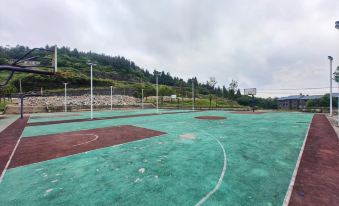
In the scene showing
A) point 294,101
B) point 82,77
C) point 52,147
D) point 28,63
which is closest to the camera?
point 28,63

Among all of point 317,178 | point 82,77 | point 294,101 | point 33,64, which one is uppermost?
point 82,77

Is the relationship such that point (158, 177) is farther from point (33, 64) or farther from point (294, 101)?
point (294, 101)

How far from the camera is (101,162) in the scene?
6984 millimetres

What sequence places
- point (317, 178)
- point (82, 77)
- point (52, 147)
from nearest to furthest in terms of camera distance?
1. point (317, 178)
2. point (52, 147)
3. point (82, 77)

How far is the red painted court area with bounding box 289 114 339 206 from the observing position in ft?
14.4

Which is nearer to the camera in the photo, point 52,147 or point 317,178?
point 317,178

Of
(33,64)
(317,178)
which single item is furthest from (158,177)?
(33,64)

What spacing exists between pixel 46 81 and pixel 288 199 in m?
77.0

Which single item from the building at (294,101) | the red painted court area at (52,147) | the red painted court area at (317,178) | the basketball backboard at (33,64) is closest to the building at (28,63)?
the basketball backboard at (33,64)

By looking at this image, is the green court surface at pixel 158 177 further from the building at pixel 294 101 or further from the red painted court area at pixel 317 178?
the building at pixel 294 101

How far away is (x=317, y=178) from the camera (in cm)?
554

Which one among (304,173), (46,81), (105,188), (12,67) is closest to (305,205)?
(304,173)

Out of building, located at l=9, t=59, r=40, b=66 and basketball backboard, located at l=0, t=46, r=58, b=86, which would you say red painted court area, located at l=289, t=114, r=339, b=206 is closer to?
basketball backboard, located at l=0, t=46, r=58, b=86

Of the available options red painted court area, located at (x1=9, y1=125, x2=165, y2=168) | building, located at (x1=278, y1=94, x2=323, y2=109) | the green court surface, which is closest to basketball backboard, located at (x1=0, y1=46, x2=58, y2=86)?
red painted court area, located at (x1=9, y1=125, x2=165, y2=168)
